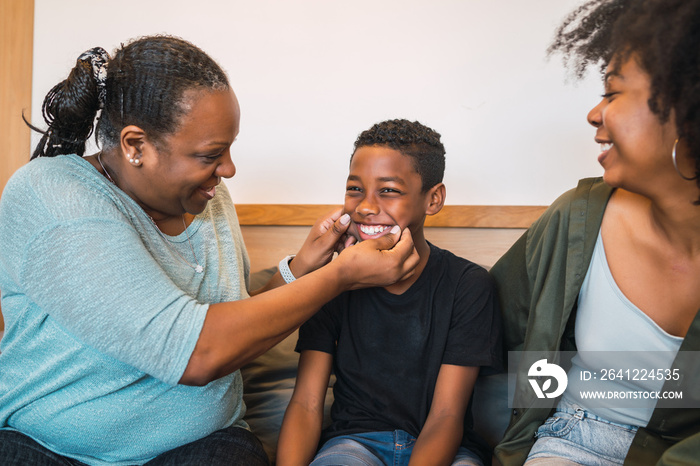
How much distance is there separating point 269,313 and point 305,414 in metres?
0.41

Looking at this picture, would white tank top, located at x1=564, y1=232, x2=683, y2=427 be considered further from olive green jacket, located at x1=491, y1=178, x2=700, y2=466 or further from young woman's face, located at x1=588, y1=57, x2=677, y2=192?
young woman's face, located at x1=588, y1=57, x2=677, y2=192

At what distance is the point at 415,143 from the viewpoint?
1.50 metres

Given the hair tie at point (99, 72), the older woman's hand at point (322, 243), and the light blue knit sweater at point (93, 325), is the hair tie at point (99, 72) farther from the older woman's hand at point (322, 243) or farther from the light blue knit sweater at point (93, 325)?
the older woman's hand at point (322, 243)

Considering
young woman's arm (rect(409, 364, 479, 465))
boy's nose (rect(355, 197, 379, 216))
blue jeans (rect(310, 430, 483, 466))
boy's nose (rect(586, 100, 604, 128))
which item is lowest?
blue jeans (rect(310, 430, 483, 466))

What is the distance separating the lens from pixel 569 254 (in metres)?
1.28

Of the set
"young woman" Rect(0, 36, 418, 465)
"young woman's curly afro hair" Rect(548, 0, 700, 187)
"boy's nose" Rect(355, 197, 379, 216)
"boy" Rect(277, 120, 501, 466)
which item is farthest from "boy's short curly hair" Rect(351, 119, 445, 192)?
"young woman's curly afro hair" Rect(548, 0, 700, 187)

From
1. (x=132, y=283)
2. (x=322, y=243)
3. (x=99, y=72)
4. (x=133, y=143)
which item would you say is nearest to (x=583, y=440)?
(x=322, y=243)

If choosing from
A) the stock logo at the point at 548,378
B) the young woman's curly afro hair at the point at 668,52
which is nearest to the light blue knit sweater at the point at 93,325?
the stock logo at the point at 548,378

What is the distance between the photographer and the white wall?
1.99 metres

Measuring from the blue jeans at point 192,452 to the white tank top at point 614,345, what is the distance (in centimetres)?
73

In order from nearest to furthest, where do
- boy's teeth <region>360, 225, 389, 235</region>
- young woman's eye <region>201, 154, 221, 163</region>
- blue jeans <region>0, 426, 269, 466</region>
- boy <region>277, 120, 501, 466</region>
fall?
blue jeans <region>0, 426, 269, 466</region> → young woman's eye <region>201, 154, 221, 163</region> → boy <region>277, 120, 501, 466</region> → boy's teeth <region>360, 225, 389, 235</region>

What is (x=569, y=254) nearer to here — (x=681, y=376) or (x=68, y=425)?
(x=681, y=376)

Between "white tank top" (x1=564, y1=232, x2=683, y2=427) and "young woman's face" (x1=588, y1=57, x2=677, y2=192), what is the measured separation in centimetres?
22

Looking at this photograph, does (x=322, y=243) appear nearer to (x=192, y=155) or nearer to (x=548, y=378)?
(x=192, y=155)
